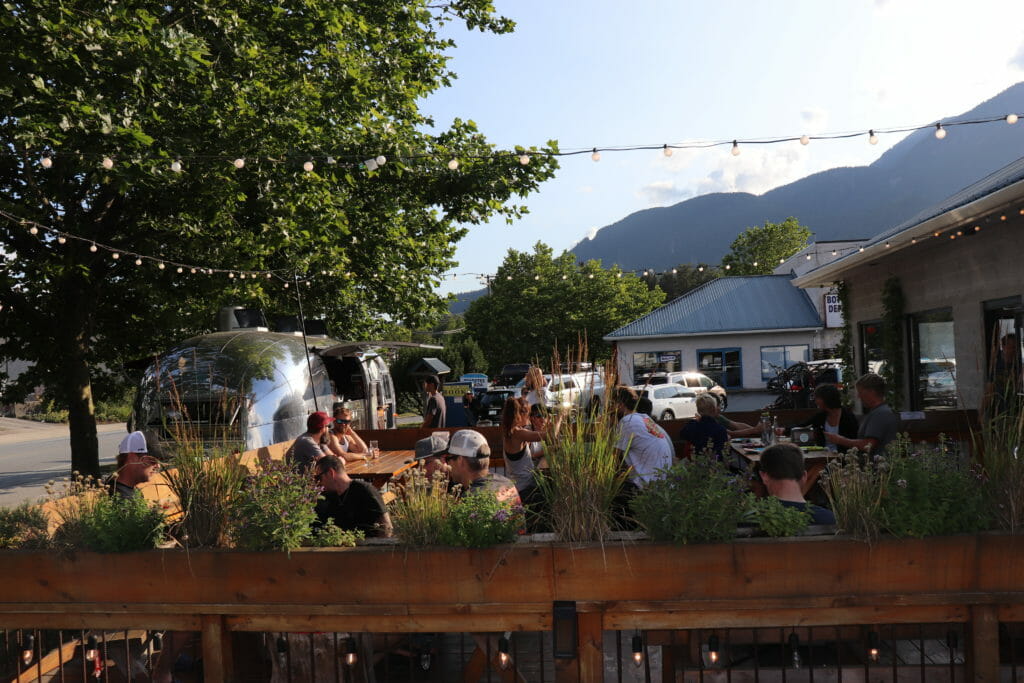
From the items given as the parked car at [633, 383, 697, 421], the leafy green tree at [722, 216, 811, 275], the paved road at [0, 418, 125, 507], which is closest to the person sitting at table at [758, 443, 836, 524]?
the paved road at [0, 418, 125, 507]

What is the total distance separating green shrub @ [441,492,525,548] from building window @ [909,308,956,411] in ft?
30.3

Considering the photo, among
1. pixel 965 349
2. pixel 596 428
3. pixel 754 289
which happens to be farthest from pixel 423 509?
pixel 754 289

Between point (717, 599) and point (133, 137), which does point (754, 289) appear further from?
point (717, 599)

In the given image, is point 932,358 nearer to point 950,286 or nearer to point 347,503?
point 950,286

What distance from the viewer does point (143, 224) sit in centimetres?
1245

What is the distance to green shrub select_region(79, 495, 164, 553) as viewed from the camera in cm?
317

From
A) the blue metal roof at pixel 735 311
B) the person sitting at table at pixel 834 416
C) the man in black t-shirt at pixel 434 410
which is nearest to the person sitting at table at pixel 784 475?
the person sitting at table at pixel 834 416

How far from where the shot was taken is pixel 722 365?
1302 inches

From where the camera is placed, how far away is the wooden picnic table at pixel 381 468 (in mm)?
7340

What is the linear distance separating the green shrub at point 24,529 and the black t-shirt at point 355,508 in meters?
1.22

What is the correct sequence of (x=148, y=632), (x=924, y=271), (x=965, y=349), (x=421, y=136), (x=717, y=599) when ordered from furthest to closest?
(x=421, y=136) → (x=924, y=271) → (x=965, y=349) → (x=148, y=632) → (x=717, y=599)

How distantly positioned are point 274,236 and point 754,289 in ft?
86.0

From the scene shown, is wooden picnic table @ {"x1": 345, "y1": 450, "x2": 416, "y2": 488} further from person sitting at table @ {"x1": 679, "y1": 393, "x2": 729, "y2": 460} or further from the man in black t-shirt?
person sitting at table @ {"x1": 679, "y1": 393, "x2": 729, "y2": 460}

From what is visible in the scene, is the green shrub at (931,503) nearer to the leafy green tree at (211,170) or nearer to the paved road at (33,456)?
the leafy green tree at (211,170)
